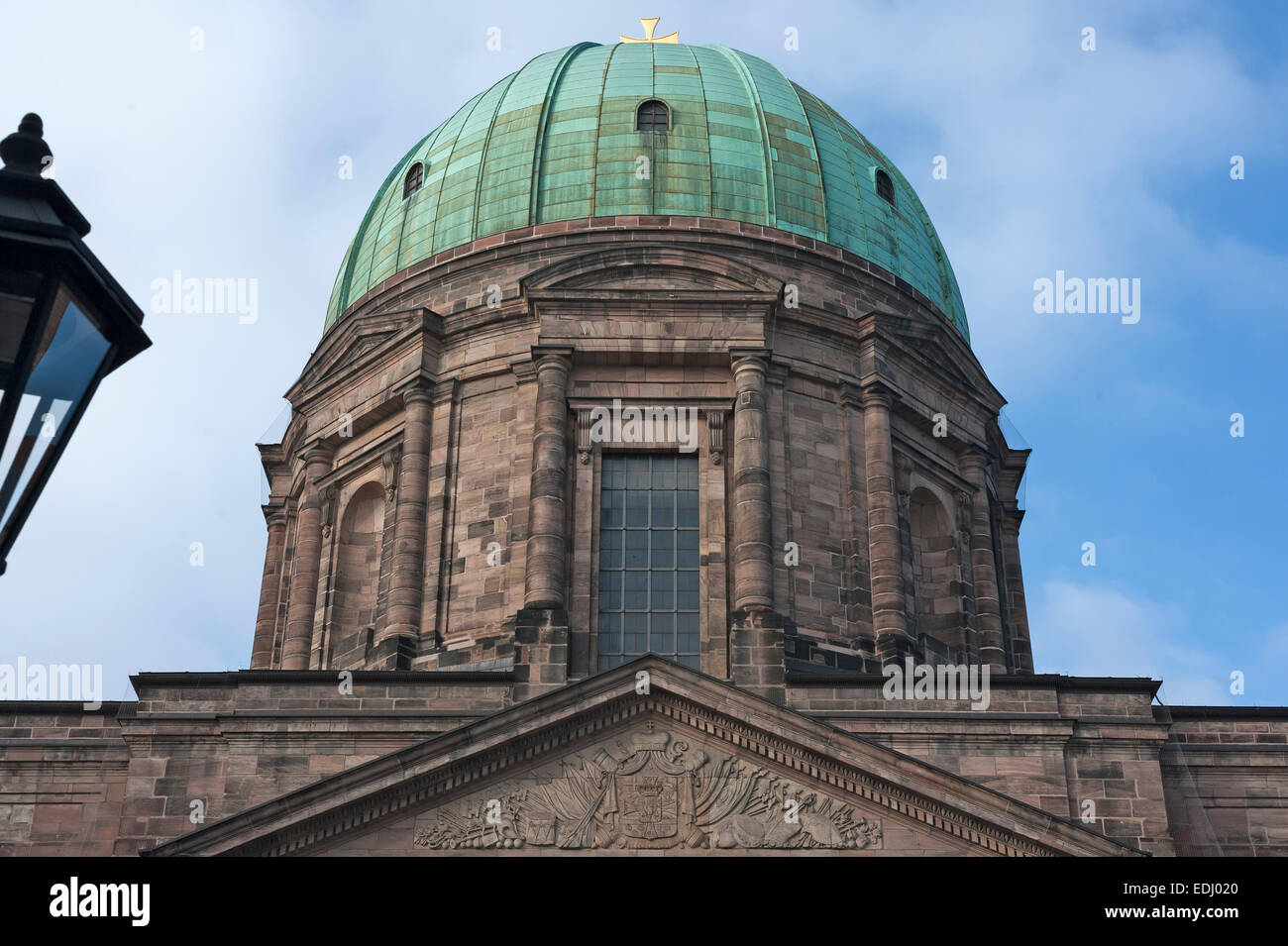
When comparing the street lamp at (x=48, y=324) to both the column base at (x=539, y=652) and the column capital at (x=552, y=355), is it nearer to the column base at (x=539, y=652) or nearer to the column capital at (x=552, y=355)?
the column base at (x=539, y=652)

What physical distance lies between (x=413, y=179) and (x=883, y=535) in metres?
15.6

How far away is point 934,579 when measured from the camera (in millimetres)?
34219

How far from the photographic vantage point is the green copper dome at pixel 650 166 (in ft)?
119

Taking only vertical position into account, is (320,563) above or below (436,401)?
below

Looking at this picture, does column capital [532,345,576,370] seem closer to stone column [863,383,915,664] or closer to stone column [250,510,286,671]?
stone column [863,383,915,664]

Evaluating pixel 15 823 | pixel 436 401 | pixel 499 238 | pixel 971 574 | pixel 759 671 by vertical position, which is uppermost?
pixel 499 238

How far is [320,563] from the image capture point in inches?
1378

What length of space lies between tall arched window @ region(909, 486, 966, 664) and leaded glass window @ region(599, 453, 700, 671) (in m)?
4.95

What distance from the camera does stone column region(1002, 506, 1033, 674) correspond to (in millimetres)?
35938

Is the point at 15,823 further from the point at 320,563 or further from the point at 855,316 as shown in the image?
the point at 855,316

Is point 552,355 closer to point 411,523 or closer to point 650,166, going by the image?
point 411,523
